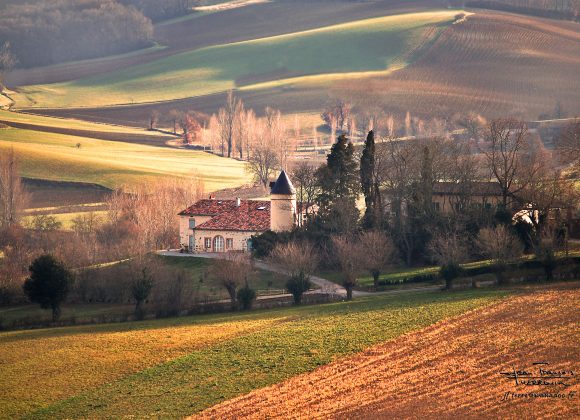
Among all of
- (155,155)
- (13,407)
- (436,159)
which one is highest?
(155,155)

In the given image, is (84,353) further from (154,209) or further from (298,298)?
(154,209)

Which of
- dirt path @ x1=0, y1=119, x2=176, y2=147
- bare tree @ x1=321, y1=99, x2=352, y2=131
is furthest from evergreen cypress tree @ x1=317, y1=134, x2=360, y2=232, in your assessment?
bare tree @ x1=321, y1=99, x2=352, y2=131

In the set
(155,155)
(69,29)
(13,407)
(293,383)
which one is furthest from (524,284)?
(69,29)

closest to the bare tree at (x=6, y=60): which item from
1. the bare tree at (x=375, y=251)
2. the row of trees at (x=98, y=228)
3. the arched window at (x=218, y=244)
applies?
the row of trees at (x=98, y=228)

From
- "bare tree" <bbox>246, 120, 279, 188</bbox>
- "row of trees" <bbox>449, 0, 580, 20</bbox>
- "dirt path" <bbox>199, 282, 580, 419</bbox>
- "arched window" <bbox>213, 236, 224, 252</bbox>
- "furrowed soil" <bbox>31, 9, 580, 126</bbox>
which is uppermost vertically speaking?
"row of trees" <bbox>449, 0, 580, 20</bbox>

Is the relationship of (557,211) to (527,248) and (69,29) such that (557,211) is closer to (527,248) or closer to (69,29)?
(527,248)

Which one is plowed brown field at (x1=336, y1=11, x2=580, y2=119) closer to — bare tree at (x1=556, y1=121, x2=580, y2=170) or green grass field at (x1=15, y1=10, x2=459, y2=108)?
green grass field at (x1=15, y1=10, x2=459, y2=108)
